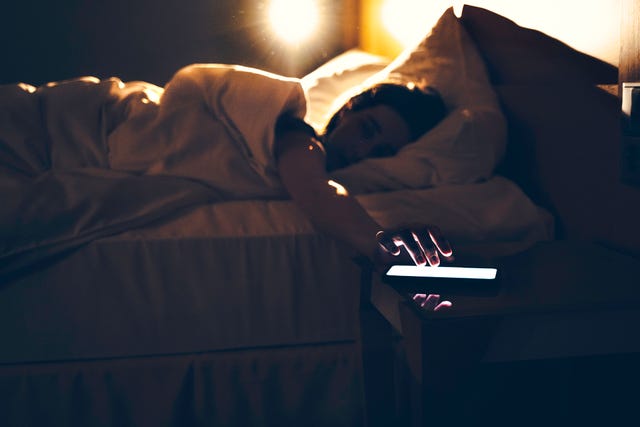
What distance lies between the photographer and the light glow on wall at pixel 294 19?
2910 mm

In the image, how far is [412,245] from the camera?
0.85 metres

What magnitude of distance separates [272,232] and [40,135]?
0.56m

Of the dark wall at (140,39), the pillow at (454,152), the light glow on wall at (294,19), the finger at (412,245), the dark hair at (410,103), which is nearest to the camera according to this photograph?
the finger at (412,245)

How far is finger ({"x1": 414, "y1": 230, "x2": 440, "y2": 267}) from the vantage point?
0.85 m

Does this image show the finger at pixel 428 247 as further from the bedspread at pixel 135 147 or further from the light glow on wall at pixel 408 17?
the light glow on wall at pixel 408 17

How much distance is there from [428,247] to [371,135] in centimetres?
61

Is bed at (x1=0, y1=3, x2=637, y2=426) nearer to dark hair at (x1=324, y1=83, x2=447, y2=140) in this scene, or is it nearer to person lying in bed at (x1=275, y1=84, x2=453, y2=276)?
person lying in bed at (x1=275, y1=84, x2=453, y2=276)

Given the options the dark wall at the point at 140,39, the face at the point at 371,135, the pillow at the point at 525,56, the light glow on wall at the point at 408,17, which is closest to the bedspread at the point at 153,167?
the face at the point at 371,135

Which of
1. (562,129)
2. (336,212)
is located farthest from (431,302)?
(562,129)

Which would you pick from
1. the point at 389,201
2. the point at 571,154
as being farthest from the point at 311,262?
the point at 571,154

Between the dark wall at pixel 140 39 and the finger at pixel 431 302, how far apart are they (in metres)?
2.39

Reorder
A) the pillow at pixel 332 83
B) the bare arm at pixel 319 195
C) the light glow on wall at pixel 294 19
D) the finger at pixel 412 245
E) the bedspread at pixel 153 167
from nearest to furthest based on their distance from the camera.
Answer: the finger at pixel 412 245 < the bare arm at pixel 319 195 < the bedspread at pixel 153 167 < the pillow at pixel 332 83 < the light glow on wall at pixel 294 19

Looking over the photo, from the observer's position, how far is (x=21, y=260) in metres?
1.09

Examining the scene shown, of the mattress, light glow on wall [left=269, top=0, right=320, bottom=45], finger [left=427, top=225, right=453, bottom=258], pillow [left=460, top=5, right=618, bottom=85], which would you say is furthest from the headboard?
light glow on wall [left=269, top=0, right=320, bottom=45]
